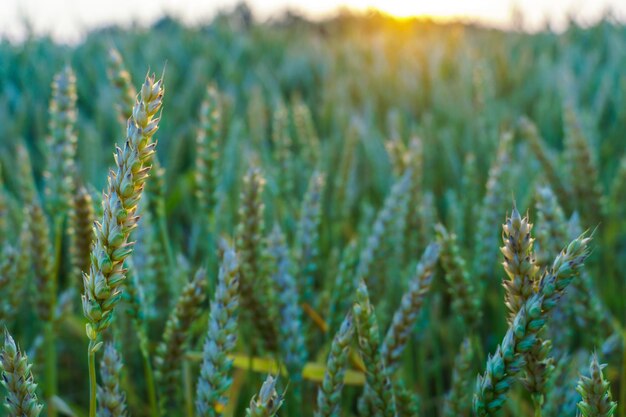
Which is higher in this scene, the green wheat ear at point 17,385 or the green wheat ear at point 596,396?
the green wheat ear at point 17,385

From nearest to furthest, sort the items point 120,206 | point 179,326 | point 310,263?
point 120,206 → point 179,326 → point 310,263

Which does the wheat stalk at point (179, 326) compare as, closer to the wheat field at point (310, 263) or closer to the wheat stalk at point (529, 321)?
the wheat field at point (310, 263)

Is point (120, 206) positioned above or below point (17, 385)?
above

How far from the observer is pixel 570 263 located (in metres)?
0.44

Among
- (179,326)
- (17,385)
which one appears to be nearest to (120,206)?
(17,385)

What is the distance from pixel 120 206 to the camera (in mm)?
411

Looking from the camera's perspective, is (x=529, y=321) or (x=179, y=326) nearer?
(x=529, y=321)

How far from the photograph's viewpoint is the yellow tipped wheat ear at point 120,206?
403 millimetres

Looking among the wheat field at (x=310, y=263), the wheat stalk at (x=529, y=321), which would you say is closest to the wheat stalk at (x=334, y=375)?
the wheat field at (x=310, y=263)

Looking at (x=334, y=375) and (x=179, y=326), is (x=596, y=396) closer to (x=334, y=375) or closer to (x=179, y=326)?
(x=334, y=375)

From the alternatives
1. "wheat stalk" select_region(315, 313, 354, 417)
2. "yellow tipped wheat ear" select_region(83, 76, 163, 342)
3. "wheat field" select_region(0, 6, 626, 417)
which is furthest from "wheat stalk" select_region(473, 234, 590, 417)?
"yellow tipped wheat ear" select_region(83, 76, 163, 342)

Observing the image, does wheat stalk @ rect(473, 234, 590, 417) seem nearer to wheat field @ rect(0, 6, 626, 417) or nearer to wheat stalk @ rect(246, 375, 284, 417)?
wheat field @ rect(0, 6, 626, 417)

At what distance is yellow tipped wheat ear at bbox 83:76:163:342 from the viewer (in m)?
0.40

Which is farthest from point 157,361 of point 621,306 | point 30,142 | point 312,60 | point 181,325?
point 312,60
